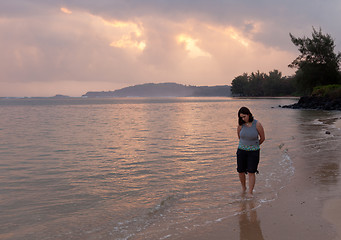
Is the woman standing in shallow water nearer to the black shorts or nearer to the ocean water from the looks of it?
the black shorts

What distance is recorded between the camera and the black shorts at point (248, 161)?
7.18m

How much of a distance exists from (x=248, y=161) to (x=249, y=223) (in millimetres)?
1760

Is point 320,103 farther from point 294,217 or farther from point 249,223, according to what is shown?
point 249,223

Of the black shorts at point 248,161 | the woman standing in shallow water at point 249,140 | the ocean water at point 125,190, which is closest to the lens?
the ocean water at point 125,190

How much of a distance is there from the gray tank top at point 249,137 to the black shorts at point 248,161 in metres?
0.12

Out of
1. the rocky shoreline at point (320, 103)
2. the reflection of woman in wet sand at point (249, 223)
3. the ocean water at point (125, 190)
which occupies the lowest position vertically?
the ocean water at point (125, 190)

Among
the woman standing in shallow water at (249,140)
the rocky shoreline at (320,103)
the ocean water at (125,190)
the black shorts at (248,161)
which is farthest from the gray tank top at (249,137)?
the rocky shoreline at (320,103)

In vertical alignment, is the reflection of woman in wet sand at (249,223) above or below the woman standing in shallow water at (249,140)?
below

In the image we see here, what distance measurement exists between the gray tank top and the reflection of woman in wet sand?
3.80 ft

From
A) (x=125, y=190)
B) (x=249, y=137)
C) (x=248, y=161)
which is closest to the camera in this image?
(x=249, y=137)

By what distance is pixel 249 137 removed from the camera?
7.07 metres

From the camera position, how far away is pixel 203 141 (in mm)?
17516

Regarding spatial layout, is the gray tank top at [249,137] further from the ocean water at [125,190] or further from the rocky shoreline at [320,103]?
the rocky shoreline at [320,103]

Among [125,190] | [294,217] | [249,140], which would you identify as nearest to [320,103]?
[249,140]
